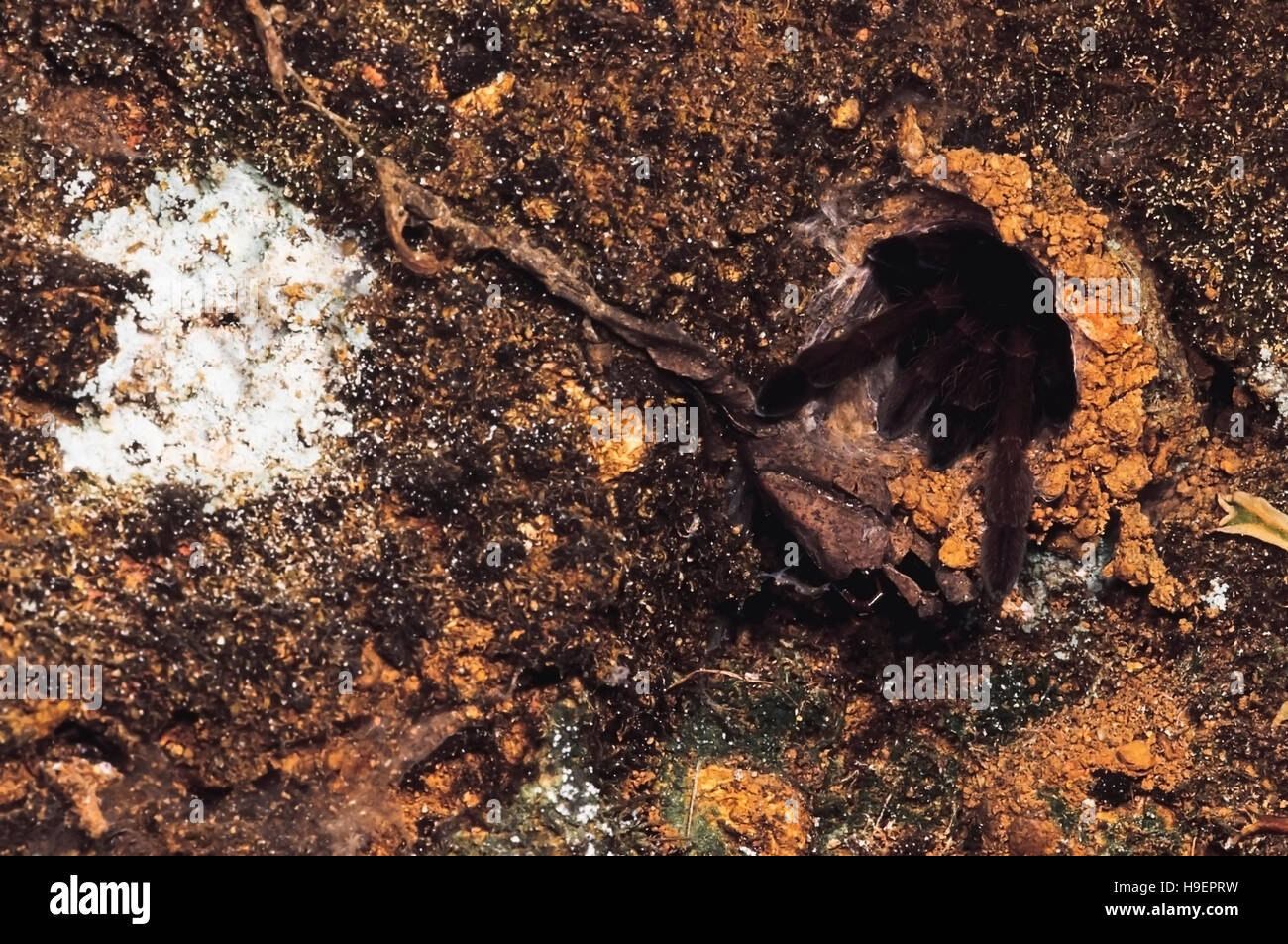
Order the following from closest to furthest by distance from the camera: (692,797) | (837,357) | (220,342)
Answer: (220,342) < (837,357) < (692,797)

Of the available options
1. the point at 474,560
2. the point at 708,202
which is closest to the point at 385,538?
the point at 474,560

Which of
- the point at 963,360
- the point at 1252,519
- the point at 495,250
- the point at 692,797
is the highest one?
the point at 495,250

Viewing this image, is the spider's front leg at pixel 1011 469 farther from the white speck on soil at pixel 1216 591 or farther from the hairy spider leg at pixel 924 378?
the white speck on soil at pixel 1216 591

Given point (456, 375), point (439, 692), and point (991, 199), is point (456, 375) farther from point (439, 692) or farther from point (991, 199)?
point (991, 199)

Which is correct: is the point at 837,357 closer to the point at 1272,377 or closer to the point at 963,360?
the point at 963,360

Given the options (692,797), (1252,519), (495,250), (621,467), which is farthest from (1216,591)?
(495,250)

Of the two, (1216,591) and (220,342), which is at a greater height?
(220,342)

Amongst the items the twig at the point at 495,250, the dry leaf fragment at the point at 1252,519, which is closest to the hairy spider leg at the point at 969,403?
the twig at the point at 495,250
